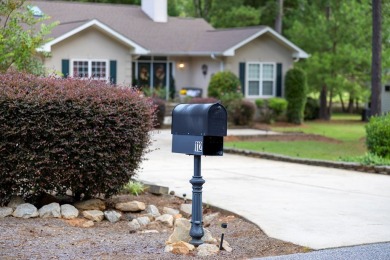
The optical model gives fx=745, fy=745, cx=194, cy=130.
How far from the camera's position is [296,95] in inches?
1347

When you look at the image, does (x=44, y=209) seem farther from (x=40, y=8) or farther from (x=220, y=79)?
(x=40, y=8)

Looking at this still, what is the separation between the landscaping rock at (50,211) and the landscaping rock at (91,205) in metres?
0.44

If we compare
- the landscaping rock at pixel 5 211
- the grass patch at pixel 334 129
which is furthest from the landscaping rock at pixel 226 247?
the grass patch at pixel 334 129

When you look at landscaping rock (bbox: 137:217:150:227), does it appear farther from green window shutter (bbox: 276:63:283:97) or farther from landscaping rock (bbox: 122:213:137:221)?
green window shutter (bbox: 276:63:283:97)

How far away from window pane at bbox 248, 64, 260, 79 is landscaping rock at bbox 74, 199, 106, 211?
2447cm

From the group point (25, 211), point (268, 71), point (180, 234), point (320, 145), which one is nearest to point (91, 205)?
point (25, 211)

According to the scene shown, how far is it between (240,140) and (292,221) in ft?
50.0

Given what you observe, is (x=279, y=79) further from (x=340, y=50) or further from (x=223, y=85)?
(x=223, y=85)

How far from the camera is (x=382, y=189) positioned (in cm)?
1304

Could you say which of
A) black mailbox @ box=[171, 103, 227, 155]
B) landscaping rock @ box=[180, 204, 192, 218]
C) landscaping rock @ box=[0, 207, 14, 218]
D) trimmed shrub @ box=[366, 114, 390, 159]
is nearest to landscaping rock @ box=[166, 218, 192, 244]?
black mailbox @ box=[171, 103, 227, 155]

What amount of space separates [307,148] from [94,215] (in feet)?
44.6

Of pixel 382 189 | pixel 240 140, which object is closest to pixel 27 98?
pixel 382 189

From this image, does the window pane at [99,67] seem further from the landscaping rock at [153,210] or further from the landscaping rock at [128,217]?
the landscaping rock at [128,217]

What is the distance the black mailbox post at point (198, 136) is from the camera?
318 inches
